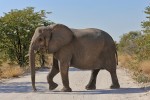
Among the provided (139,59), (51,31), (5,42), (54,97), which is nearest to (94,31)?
(51,31)

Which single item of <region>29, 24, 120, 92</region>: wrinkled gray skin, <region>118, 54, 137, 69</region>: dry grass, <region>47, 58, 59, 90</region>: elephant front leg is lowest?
<region>118, 54, 137, 69</region>: dry grass

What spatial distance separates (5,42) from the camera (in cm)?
3712

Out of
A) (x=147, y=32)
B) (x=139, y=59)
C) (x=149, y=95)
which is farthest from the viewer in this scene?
(x=139, y=59)

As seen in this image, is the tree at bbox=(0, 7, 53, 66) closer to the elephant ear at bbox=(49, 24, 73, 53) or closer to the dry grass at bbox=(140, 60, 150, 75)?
the dry grass at bbox=(140, 60, 150, 75)

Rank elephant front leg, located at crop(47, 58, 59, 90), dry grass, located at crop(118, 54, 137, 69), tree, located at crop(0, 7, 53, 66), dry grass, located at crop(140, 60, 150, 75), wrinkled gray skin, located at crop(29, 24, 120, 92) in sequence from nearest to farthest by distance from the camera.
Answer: wrinkled gray skin, located at crop(29, 24, 120, 92), elephant front leg, located at crop(47, 58, 59, 90), dry grass, located at crop(140, 60, 150, 75), dry grass, located at crop(118, 54, 137, 69), tree, located at crop(0, 7, 53, 66)

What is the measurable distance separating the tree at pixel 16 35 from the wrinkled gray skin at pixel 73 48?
21.0 metres

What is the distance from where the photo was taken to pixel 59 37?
16266 mm

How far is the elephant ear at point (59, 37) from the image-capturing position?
16.1 metres

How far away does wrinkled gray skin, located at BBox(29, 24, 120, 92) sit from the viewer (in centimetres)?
1605

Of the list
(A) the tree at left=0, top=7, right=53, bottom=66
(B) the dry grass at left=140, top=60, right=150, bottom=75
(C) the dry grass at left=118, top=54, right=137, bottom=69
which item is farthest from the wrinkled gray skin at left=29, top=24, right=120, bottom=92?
(A) the tree at left=0, top=7, right=53, bottom=66

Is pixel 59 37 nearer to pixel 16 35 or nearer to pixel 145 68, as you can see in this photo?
pixel 145 68

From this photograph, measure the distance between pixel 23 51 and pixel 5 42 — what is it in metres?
2.01

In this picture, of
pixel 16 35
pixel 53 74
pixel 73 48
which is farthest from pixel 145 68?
pixel 16 35

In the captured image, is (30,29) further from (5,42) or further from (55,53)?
(55,53)
